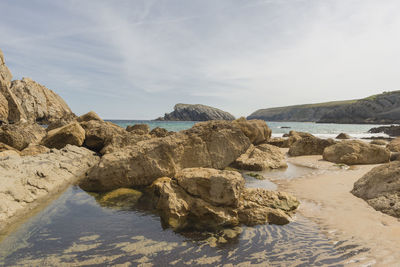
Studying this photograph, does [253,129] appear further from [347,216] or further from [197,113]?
[197,113]

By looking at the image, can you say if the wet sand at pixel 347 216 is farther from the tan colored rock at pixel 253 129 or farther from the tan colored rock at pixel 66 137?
the tan colored rock at pixel 66 137

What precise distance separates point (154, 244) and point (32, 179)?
16.2 ft

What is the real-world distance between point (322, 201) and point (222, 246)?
3.95 meters

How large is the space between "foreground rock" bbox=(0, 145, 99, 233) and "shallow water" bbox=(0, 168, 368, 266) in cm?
60

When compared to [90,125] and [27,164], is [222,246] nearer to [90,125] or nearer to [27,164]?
[27,164]

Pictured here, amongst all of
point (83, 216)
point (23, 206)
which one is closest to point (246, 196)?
point (83, 216)

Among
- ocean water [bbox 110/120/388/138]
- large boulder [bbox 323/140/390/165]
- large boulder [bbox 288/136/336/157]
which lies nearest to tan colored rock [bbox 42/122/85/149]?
large boulder [bbox 288/136/336/157]

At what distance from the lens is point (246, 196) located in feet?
19.4

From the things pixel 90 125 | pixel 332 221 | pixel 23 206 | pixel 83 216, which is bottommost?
pixel 332 221

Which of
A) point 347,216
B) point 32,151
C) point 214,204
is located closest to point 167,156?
point 214,204

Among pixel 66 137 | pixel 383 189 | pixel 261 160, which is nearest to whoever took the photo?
pixel 383 189

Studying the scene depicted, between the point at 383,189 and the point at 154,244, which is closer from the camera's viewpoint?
the point at 154,244

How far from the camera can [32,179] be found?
6.71 meters

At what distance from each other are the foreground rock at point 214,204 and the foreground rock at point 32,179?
3520 mm
